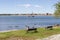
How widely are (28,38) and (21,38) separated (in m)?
0.97

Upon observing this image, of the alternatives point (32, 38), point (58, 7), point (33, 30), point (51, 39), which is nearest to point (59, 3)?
point (58, 7)

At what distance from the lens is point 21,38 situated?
2802cm

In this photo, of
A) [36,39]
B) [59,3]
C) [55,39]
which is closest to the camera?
[55,39]

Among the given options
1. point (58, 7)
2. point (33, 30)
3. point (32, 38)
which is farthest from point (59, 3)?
point (32, 38)

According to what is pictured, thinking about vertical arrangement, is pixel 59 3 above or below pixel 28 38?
above

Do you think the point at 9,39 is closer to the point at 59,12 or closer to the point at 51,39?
the point at 51,39

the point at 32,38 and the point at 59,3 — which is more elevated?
the point at 59,3

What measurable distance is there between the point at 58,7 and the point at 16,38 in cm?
3421

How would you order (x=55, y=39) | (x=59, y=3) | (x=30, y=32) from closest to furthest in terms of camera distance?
(x=55, y=39), (x=30, y=32), (x=59, y=3)

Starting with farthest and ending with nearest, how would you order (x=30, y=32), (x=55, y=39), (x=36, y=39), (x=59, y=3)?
(x=59, y=3) < (x=30, y=32) < (x=36, y=39) < (x=55, y=39)

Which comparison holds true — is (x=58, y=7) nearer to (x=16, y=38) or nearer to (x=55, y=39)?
(x=16, y=38)

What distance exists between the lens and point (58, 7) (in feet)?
197

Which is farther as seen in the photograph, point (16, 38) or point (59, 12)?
point (59, 12)

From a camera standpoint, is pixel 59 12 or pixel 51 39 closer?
pixel 51 39
